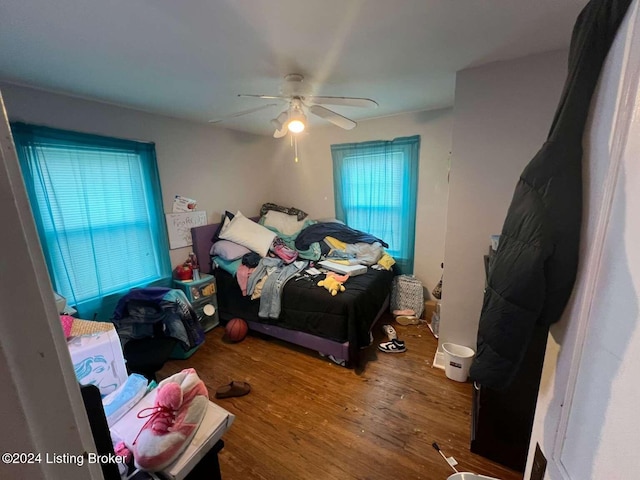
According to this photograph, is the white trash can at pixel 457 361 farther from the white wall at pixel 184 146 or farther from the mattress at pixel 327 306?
the white wall at pixel 184 146

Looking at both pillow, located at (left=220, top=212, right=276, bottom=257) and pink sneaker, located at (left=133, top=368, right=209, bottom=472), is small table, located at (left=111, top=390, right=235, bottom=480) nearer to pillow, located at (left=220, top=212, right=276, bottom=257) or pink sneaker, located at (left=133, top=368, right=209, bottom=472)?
pink sneaker, located at (left=133, top=368, right=209, bottom=472)

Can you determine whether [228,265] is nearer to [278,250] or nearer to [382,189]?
[278,250]

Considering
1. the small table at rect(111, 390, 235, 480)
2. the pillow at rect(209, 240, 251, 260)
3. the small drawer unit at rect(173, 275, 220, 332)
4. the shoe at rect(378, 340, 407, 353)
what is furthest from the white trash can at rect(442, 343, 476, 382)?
the small drawer unit at rect(173, 275, 220, 332)

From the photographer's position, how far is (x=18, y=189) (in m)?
0.31

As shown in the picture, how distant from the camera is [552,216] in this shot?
2.26 feet

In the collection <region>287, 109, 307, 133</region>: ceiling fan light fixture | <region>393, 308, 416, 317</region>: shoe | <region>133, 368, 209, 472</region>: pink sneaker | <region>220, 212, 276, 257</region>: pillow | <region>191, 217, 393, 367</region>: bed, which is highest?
<region>287, 109, 307, 133</region>: ceiling fan light fixture

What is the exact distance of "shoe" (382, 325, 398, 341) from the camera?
9.15 ft

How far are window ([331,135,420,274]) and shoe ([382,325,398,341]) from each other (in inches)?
31.8

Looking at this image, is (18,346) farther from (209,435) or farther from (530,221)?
A: (530,221)

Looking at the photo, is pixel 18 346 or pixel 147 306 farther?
pixel 147 306

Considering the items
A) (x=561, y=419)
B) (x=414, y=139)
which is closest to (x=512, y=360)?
(x=561, y=419)

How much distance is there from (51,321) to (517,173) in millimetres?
2308

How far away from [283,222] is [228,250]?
0.99 meters

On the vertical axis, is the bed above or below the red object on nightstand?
below
